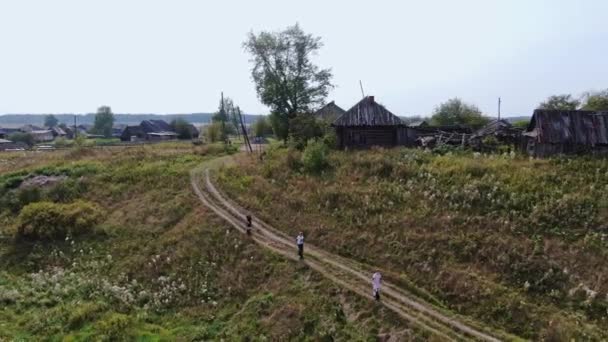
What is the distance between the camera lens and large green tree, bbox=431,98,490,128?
52906 millimetres

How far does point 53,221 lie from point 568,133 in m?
32.9

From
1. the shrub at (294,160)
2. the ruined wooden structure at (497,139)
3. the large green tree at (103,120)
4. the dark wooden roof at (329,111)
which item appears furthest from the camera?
the large green tree at (103,120)

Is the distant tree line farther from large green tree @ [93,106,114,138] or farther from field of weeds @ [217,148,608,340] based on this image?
large green tree @ [93,106,114,138]

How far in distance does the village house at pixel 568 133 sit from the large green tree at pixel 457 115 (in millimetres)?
20137

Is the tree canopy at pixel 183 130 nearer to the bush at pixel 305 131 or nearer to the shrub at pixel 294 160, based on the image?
the bush at pixel 305 131

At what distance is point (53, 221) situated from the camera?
97.9 ft

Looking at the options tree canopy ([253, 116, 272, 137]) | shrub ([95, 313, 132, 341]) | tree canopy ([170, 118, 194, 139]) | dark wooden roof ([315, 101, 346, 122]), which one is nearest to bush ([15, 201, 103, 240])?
shrub ([95, 313, 132, 341])

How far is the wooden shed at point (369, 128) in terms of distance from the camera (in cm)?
3803

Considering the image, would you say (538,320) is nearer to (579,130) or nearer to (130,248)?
(579,130)

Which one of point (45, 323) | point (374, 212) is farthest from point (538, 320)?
point (45, 323)

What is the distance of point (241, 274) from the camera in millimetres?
22422

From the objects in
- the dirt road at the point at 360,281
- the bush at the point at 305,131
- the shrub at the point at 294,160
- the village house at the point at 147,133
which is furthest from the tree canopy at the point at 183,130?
the dirt road at the point at 360,281

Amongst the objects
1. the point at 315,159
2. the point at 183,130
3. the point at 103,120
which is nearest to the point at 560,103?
the point at 315,159

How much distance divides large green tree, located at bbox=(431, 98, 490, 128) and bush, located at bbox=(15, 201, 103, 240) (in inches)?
1503
